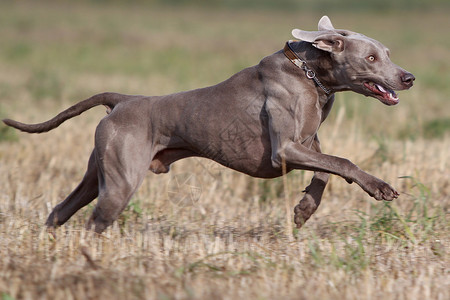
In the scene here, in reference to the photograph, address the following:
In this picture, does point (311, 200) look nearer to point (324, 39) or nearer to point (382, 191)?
point (382, 191)

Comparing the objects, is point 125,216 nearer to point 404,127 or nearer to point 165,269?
point 165,269

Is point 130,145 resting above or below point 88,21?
below

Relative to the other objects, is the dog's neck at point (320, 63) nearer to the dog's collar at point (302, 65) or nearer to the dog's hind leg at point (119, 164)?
the dog's collar at point (302, 65)

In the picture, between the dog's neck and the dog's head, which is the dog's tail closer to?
the dog's neck

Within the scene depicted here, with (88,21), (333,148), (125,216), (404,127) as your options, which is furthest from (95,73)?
(88,21)

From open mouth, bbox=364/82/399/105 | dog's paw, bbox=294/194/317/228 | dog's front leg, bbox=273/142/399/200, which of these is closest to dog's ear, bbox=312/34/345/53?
open mouth, bbox=364/82/399/105

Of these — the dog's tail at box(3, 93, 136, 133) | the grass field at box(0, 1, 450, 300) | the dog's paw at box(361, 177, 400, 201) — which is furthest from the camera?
the dog's tail at box(3, 93, 136, 133)

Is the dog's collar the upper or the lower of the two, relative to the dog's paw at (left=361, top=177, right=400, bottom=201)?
upper

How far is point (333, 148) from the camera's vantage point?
8172 millimetres

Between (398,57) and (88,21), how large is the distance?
58.3 feet

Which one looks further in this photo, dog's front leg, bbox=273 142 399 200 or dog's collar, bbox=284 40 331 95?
dog's collar, bbox=284 40 331 95

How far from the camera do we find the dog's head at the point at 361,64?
5090 millimetres

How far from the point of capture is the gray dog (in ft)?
16.8

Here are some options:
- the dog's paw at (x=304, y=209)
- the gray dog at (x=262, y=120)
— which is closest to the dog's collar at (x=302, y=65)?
the gray dog at (x=262, y=120)
